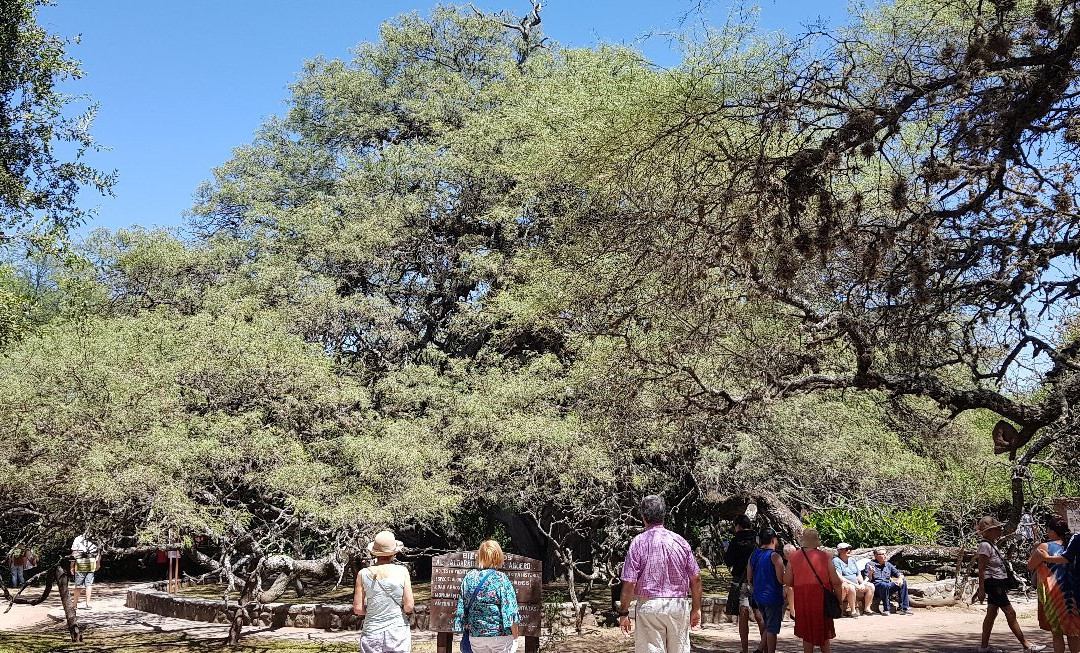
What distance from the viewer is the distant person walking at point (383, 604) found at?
255 inches

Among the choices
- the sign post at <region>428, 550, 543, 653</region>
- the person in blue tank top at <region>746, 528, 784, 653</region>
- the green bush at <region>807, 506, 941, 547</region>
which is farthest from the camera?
the green bush at <region>807, 506, 941, 547</region>

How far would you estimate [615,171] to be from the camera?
1017 centimetres

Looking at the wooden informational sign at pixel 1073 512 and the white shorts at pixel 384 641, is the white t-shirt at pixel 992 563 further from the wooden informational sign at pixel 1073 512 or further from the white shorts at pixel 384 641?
the white shorts at pixel 384 641

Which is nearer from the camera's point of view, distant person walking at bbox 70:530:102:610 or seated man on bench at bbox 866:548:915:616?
distant person walking at bbox 70:530:102:610

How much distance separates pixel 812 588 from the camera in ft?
27.0

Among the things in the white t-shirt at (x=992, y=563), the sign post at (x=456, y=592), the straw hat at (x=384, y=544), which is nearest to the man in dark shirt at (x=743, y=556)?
the sign post at (x=456, y=592)

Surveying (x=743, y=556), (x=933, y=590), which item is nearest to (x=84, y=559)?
(x=743, y=556)

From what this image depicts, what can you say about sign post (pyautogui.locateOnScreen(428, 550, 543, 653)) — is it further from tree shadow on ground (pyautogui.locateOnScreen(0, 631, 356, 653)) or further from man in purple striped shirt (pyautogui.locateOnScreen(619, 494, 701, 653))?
tree shadow on ground (pyautogui.locateOnScreen(0, 631, 356, 653))

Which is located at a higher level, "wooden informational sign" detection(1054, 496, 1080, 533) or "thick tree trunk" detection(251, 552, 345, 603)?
"wooden informational sign" detection(1054, 496, 1080, 533)

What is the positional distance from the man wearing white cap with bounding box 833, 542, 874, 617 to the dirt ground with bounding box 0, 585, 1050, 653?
0.26 m

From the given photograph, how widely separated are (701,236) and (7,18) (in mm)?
9772

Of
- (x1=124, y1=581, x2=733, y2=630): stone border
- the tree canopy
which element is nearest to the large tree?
the tree canopy

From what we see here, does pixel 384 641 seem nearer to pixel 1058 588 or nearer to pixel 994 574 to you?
pixel 1058 588

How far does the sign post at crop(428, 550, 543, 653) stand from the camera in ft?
27.7
